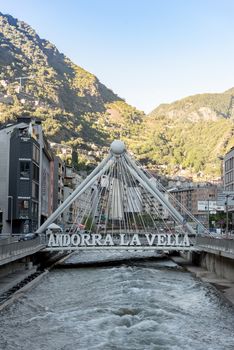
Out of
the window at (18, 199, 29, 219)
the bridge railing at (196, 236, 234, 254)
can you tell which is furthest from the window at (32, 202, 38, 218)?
the bridge railing at (196, 236, 234, 254)

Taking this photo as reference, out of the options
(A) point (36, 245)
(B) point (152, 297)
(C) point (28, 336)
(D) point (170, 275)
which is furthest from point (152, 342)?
(A) point (36, 245)

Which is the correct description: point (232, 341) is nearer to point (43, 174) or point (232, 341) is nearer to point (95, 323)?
point (95, 323)

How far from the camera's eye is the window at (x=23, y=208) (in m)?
93.6

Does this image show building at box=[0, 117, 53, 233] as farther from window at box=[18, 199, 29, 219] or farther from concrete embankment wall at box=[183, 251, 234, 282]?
concrete embankment wall at box=[183, 251, 234, 282]

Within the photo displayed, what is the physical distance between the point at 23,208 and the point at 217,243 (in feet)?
151

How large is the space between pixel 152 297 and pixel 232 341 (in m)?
13.2

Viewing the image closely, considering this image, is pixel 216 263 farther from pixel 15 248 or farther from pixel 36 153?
pixel 36 153

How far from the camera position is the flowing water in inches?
1036

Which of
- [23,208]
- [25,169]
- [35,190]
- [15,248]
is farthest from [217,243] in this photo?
[35,190]

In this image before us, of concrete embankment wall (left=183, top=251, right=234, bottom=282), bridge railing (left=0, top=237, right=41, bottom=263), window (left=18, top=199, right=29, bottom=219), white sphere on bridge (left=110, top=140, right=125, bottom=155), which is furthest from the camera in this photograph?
window (left=18, top=199, right=29, bottom=219)

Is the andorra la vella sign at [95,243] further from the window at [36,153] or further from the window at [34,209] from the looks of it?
the window at [36,153]

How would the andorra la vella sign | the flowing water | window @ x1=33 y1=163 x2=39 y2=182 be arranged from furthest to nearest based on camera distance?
window @ x1=33 y1=163 x2=39 y2=182 < the andorra la vella sign < the flowing water

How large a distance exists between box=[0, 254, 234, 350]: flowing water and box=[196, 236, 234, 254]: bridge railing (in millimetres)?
3836

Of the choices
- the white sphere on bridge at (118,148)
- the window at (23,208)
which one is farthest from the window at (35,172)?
the white sphere on bridge at (118,148)
